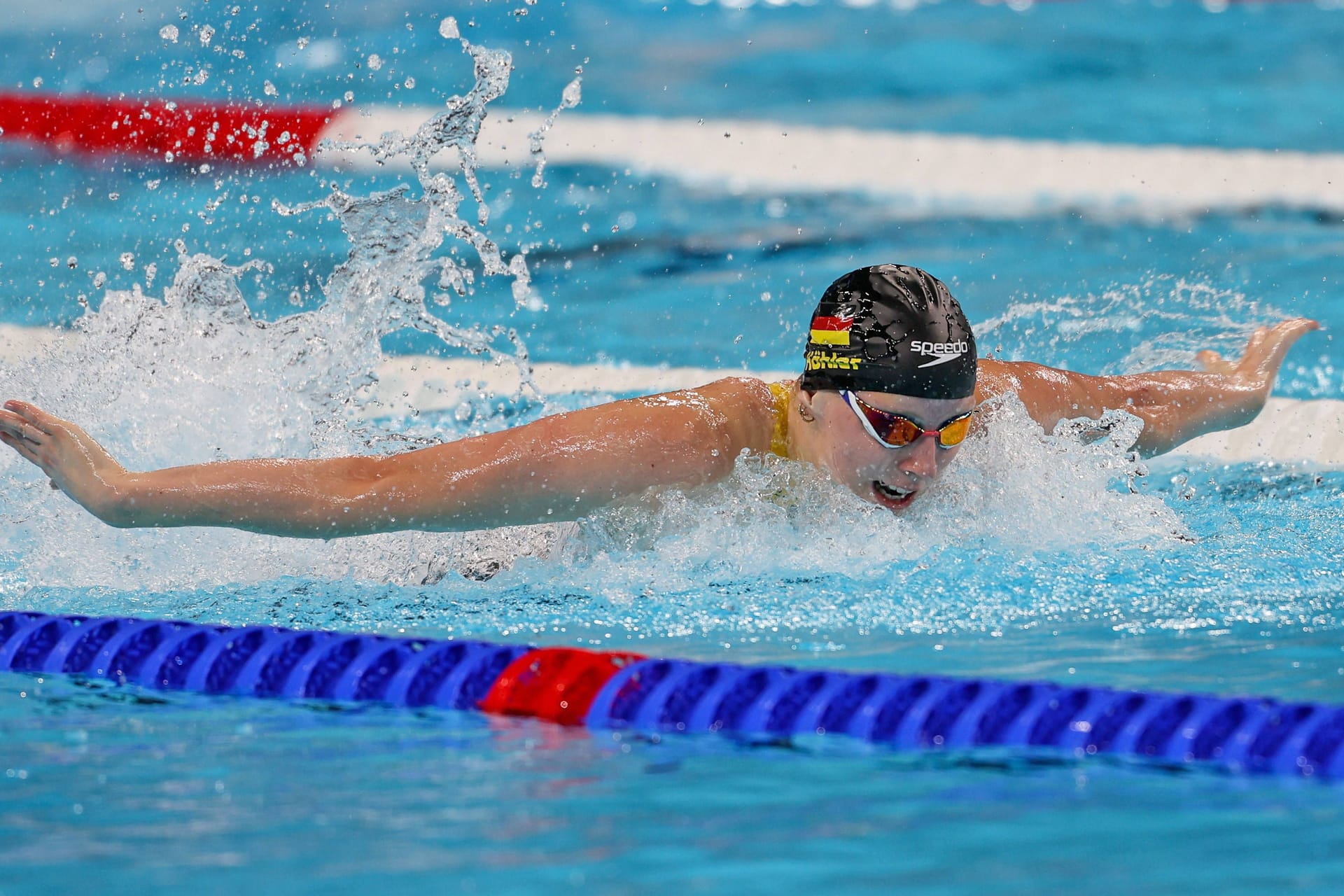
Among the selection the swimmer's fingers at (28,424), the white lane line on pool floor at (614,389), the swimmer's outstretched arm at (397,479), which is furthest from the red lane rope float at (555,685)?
the white lane line on pool floor at (614,389)

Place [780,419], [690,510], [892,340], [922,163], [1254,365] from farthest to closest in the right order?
[922,163]
[1254,365]
[780,419]
[690,510]
[892,340]

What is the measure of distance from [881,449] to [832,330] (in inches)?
10.5

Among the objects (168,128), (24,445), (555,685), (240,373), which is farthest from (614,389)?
(555,685)

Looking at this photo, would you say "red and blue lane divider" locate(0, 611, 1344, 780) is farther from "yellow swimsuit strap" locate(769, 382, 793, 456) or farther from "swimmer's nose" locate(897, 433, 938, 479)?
"yellow swimsuit strap" locate(769, 382, 793, 456)

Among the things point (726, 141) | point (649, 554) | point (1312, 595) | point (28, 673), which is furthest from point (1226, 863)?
point (726, 141)

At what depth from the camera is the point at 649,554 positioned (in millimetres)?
3242

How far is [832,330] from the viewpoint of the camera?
317cm

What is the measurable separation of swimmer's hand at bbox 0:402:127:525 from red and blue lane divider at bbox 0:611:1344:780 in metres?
0.23

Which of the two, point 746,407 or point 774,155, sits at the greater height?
point 774,155

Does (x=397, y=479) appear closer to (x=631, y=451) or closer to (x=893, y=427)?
(x=631, y=451)

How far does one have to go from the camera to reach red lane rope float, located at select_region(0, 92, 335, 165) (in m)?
7.37

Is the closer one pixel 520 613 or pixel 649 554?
pixel 520 613

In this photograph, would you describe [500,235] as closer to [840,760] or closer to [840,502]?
[840,502]

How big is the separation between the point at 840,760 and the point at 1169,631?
93 centimetres
